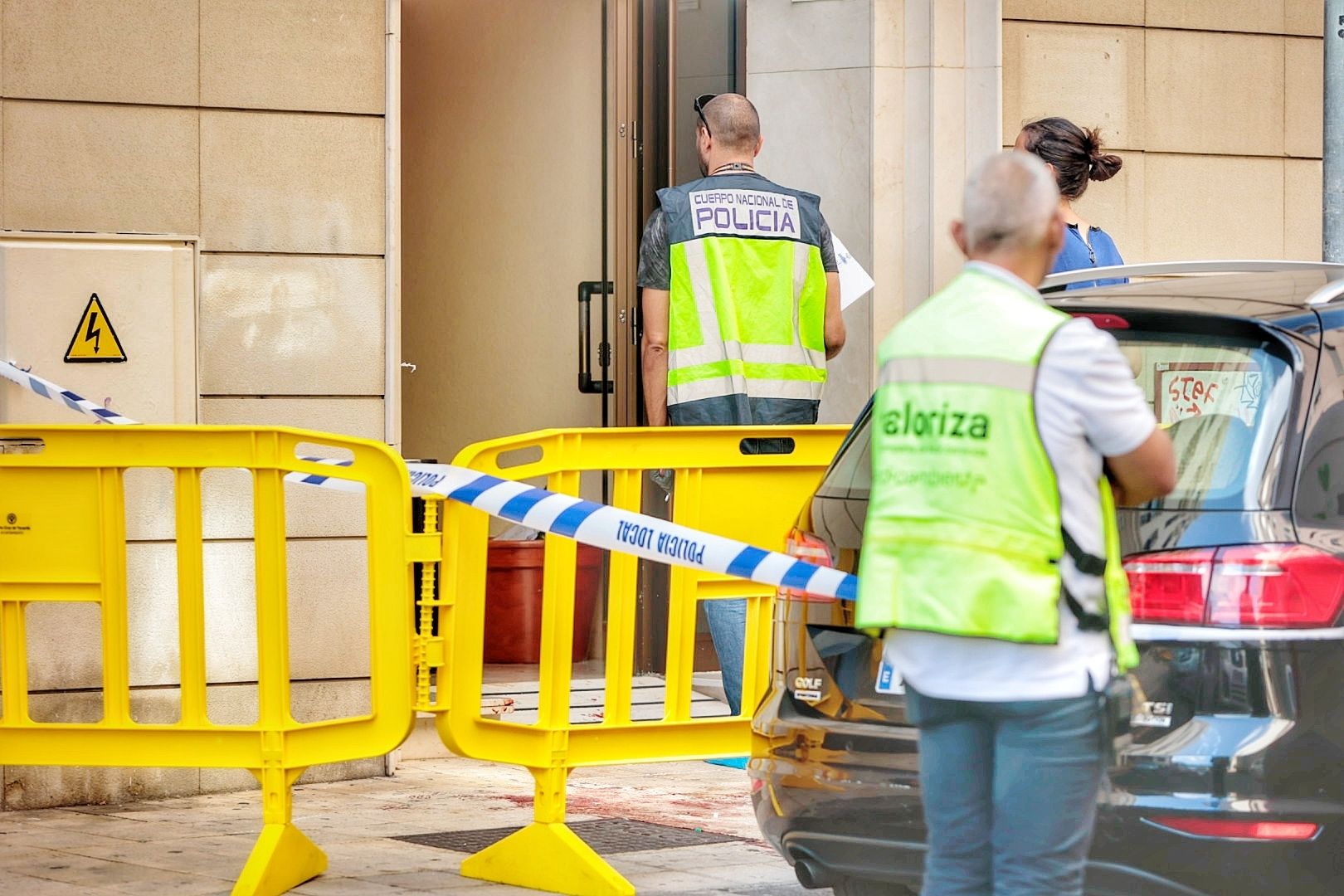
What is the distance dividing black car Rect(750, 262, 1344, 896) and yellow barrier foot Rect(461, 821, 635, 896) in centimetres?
118

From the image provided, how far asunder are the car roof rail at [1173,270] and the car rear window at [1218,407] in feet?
1.93

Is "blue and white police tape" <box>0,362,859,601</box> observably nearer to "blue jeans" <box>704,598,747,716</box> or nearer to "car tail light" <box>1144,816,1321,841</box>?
"blue jeans" <box>704,598,747,716</box>

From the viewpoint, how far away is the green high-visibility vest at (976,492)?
3.16m

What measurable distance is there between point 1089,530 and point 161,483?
15.3 ft

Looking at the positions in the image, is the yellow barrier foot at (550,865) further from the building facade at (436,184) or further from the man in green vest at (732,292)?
the building facade at (436,184)

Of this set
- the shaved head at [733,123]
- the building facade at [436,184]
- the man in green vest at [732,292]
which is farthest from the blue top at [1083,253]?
the building facade at [436,184]

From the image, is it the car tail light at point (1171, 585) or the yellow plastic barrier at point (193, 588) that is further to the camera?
the yellow plastic barrier at point (193, 588)

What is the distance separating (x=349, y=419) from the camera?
24.2 feet

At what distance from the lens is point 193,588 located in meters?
5.27

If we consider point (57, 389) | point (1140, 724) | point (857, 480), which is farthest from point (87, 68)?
point (1140, 724)

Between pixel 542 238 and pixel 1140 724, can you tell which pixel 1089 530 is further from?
pixel 542 238

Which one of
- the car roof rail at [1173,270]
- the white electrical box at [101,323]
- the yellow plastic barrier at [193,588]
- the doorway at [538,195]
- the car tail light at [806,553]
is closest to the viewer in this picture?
the car tail light at [806,553]

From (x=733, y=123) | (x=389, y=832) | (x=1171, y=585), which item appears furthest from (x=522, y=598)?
(x=1171, y=585)

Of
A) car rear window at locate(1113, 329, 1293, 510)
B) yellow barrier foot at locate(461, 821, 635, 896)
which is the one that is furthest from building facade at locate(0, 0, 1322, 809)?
car rear window at locate(1113, 329, 1293, 510)
